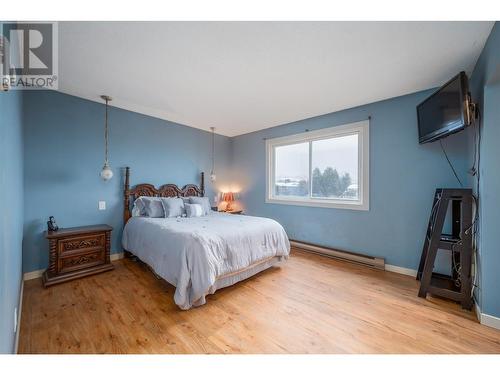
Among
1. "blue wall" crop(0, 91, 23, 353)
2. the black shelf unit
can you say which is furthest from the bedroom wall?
the black shelf unit

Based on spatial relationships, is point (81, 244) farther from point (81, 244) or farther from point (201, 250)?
point (201, 250)

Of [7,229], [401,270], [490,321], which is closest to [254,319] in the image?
[7,229]

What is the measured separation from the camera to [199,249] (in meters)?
2.03

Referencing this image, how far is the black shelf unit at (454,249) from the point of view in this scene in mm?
1991

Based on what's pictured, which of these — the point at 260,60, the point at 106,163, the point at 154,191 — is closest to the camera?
the point at 260,60

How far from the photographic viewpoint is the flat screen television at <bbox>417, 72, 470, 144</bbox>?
71.7 inches

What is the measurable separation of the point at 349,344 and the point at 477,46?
277cm

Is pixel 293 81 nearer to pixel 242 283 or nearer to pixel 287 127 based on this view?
pixel 287 127

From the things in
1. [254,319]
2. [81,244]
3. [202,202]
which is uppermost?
[202,202]

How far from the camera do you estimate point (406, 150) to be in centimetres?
278

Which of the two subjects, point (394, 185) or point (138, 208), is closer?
point (394, 185)

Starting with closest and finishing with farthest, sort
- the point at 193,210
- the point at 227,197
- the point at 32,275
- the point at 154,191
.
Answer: the point at 32,275 < the point at 193,210 < the point at 154,191 < the point at 227,197

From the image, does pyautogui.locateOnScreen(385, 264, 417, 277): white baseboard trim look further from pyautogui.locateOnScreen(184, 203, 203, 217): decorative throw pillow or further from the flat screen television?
pyautogui.locateOnScreen(184, 203, 203, 217): decorative throw pillow

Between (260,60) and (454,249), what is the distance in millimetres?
2718
